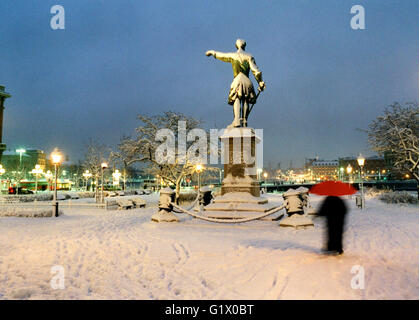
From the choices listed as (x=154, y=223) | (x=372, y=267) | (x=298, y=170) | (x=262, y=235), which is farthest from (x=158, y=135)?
(x=298, y=170)

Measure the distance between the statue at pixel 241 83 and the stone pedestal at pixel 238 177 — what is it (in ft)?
2.41

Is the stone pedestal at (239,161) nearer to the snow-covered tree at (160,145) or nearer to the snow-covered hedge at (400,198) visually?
the snow-covered tree at (160,145)

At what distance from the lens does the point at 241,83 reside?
1180cm

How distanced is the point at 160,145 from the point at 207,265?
18133mm

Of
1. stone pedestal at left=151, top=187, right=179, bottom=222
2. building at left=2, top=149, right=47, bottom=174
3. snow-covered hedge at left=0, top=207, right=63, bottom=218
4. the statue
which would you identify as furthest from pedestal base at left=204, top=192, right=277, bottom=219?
building at left=2, top=149, right=47, bottom=174

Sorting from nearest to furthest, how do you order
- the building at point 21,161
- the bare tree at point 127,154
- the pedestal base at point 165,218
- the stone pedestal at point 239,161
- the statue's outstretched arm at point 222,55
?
the pedestal base at point 165,218 → the stone pedestal at point 239,161 → the statue's outstretched arm at point 222,55 → the bare tree at point 127,154 → the building at point 21,161

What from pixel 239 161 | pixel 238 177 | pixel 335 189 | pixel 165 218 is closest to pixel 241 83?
pixel 239 161

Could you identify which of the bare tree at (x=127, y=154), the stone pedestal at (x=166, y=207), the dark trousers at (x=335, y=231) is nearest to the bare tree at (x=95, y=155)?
the bare tree at (x=127, y=154)

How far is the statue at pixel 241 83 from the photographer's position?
38.7ft

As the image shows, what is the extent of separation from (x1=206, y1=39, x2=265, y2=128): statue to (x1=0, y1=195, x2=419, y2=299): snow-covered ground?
5653mm

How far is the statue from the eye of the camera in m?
11.8

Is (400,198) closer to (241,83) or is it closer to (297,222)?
(297,222)

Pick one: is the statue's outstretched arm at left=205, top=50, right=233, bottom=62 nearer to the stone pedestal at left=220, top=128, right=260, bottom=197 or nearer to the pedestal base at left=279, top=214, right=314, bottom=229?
the stone pedestal at left=220, top=128, right=260, bottom=197
